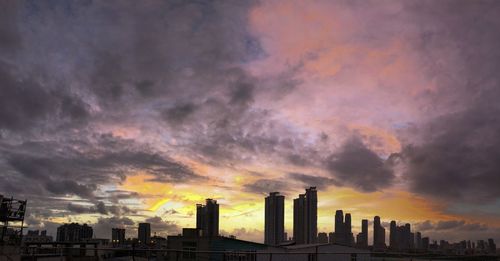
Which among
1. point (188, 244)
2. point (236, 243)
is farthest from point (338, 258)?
point (188, 244)

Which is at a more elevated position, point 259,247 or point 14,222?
point 14,222

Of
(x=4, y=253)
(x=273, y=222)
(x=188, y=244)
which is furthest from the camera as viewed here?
(x=273, y=222)

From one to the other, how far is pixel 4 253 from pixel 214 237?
39.6 meters

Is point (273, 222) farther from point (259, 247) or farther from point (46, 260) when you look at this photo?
point (46, 260)

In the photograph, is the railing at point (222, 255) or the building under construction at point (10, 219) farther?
the building under construction at point (10, 219)

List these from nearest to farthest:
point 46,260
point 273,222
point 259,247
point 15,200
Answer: point 15,200, point 46,260, point 259,247, point 273,222

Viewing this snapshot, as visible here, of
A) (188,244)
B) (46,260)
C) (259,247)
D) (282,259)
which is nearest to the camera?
(46,260)

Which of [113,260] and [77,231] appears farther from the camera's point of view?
[77,231]

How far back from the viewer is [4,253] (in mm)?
32750

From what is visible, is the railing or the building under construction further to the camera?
the building under construction

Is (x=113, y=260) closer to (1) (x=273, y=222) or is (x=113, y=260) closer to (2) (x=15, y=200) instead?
(2) (x=15, y=200)

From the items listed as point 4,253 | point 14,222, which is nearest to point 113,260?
point 14,222

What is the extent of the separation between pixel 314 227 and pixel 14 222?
536 ft

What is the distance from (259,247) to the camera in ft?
216
